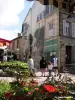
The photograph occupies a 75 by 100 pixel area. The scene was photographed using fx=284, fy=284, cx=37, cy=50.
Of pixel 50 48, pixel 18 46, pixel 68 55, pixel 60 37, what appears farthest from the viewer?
pixel 18 46

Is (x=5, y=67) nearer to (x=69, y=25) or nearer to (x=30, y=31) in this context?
(x=69, y=25)

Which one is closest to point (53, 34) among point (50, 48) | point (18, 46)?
point (50, 48)

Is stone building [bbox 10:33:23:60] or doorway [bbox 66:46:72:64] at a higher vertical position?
stone building [bbox 10:33:23:60]

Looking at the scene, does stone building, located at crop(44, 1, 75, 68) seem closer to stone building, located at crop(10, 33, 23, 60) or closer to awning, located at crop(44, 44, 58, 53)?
awning, located at crop(44, 44, 58, 53)

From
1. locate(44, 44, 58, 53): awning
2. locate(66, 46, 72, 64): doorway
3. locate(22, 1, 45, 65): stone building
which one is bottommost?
locate(66, 46, 72, 64): doorway

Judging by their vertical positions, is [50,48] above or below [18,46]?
below

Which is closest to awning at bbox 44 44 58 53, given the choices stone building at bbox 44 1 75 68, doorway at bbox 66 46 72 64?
stone building at bbox 44 1 75 68

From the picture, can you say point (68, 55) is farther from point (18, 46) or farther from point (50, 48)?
point (18, 46)

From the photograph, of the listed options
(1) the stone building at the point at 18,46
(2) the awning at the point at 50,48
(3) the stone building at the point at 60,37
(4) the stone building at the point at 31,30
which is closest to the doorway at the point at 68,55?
(3) the stone building at the point at 60,37

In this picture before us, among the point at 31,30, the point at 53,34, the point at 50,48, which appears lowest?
the point at 50,48

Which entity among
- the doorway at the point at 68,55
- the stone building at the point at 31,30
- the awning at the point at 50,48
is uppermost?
the stone building at the point at 31,30

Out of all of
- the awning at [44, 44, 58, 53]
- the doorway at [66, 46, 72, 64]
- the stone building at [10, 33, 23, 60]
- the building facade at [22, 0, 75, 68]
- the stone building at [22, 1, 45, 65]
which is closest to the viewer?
the building facade at [22, 0, 75, 68]

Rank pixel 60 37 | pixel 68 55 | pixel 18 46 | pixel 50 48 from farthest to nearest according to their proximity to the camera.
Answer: pixel 18 46
pixel 50 48
pixel 68 55
pixel 60 37

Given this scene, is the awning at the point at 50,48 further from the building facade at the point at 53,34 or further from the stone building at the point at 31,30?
the stone building at the point at 31,30
